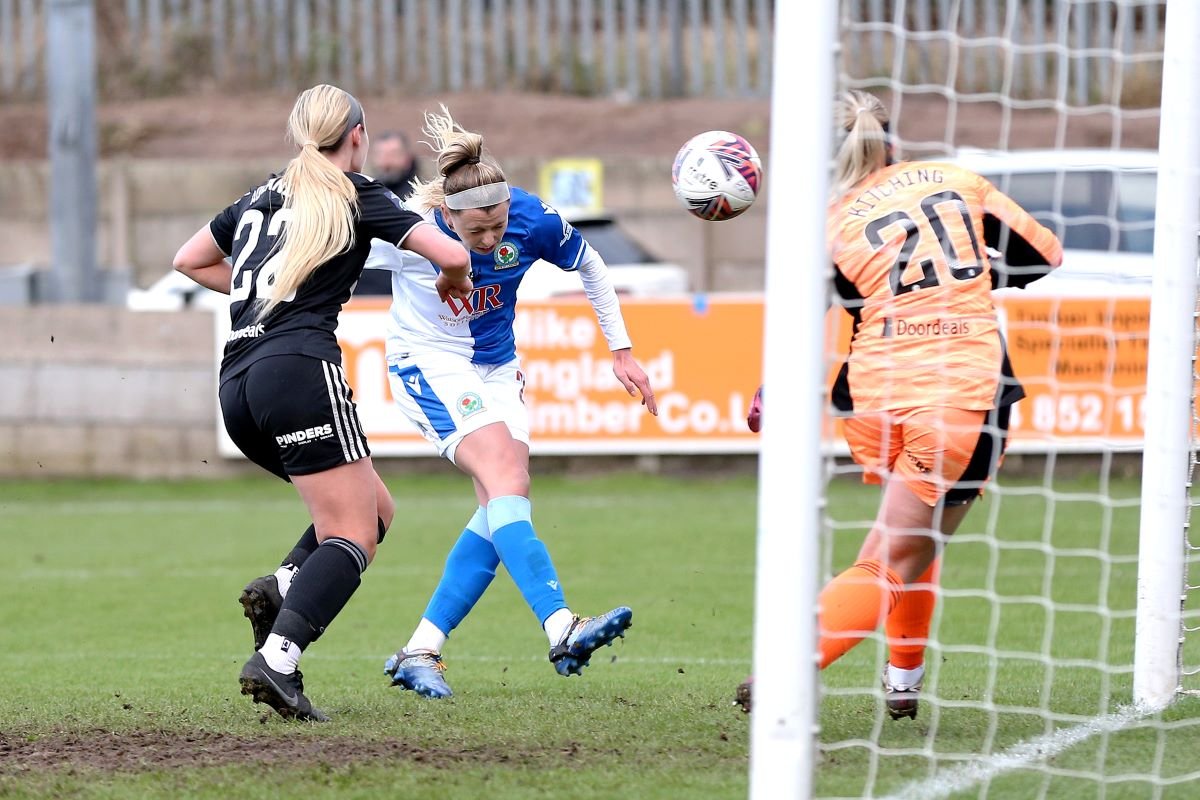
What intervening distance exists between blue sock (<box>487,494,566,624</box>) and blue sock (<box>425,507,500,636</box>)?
0.40m

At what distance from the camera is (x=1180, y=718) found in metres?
4.93

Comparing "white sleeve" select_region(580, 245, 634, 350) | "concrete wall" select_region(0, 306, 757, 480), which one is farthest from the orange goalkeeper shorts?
"concrete wall" select_region(0, 306, 757, 480)

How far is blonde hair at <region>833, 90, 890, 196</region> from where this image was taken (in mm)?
4570

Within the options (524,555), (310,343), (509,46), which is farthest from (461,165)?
(509,46)

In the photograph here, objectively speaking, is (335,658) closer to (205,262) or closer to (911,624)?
(205,262)

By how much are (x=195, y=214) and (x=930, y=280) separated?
17.3m

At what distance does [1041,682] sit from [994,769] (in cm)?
162

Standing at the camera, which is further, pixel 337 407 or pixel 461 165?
pixel 461 165

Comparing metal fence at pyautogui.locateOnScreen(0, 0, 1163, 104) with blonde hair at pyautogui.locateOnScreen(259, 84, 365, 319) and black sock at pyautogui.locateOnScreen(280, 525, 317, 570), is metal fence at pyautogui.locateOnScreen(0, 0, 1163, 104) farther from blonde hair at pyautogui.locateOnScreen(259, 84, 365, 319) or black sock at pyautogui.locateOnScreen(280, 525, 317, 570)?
blonde hair at pyautogui.locateOnScreen(259, 84, 365, 319)

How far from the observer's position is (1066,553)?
5020mm

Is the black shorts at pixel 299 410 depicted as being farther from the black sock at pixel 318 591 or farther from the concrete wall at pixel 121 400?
the concrete wall at pixel 121 400

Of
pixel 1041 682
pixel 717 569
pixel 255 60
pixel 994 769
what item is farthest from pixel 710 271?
pixel 994 769

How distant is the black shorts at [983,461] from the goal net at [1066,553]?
0.15 meters

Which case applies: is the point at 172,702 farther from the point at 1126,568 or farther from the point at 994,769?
the point at 1126,568
